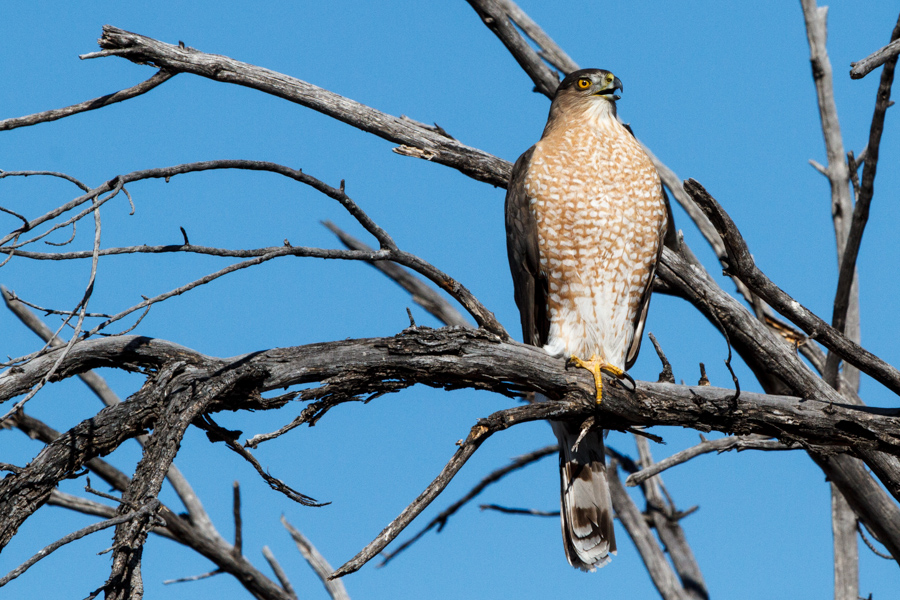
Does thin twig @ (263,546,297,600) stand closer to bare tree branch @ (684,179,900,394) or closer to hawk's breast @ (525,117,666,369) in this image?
hawk's breast @ (525,117,666,369)

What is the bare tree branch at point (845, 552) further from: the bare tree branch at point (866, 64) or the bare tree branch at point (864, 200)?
the bare tree branch at point (866, 64)

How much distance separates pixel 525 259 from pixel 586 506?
1.39 meters

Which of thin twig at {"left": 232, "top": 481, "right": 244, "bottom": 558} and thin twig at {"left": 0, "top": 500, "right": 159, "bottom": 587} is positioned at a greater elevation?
thin twig at {"left": 232, "top": 481, "right": 244, "bottom": 558}

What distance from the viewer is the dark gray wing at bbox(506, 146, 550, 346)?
4708 mm

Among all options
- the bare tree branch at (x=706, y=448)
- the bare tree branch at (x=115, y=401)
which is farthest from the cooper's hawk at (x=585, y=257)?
the bare tree branch at (x=115, y=401)

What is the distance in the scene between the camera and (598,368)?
165 inches

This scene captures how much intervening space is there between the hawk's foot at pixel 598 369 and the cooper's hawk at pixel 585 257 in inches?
9.8

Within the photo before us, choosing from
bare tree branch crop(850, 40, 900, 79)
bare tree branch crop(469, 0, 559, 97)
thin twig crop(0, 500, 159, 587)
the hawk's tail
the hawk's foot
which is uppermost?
bare tree branch crop(469, 0, 559, 97)

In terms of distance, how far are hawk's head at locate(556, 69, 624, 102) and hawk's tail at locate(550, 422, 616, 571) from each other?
6.51 ft

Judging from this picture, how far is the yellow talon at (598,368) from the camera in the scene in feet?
13.6

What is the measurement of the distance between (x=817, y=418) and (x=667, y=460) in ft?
5.51

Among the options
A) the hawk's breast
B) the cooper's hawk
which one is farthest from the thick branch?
the hawk's breast

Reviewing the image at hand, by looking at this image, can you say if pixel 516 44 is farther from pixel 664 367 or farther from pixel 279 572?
pixel 279 572

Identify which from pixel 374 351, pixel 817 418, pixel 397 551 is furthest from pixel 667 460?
pixel 374 351
